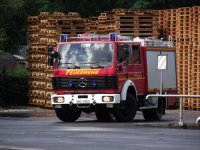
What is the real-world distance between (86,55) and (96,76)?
767 millimetres

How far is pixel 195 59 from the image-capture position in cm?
3888

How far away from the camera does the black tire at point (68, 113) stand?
29.1m

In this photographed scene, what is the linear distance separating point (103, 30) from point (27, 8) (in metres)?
21.0

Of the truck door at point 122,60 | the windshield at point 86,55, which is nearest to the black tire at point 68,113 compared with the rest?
the windshield at point 86,55

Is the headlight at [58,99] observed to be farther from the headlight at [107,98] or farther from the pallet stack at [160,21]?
the pallet stack at [160,21]

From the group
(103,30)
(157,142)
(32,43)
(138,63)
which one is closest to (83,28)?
(103,30)

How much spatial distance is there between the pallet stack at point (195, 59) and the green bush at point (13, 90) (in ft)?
28.6

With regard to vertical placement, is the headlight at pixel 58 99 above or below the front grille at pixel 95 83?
below

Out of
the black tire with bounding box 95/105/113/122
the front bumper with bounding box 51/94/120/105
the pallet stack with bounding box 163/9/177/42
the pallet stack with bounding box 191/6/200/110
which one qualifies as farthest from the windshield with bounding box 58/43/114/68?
the pallet stack with bounding box 163/9/177/42

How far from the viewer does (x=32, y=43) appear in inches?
1642

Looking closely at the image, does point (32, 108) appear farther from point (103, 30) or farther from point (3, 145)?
point (3, 145)

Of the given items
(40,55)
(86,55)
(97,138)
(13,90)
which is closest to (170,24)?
(40,55)

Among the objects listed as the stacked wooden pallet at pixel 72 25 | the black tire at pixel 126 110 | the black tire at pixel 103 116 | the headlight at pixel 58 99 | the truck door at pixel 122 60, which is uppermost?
the stacked wooden pallet at pixel 72 25

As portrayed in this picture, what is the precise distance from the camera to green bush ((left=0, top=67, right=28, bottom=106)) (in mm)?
42844
